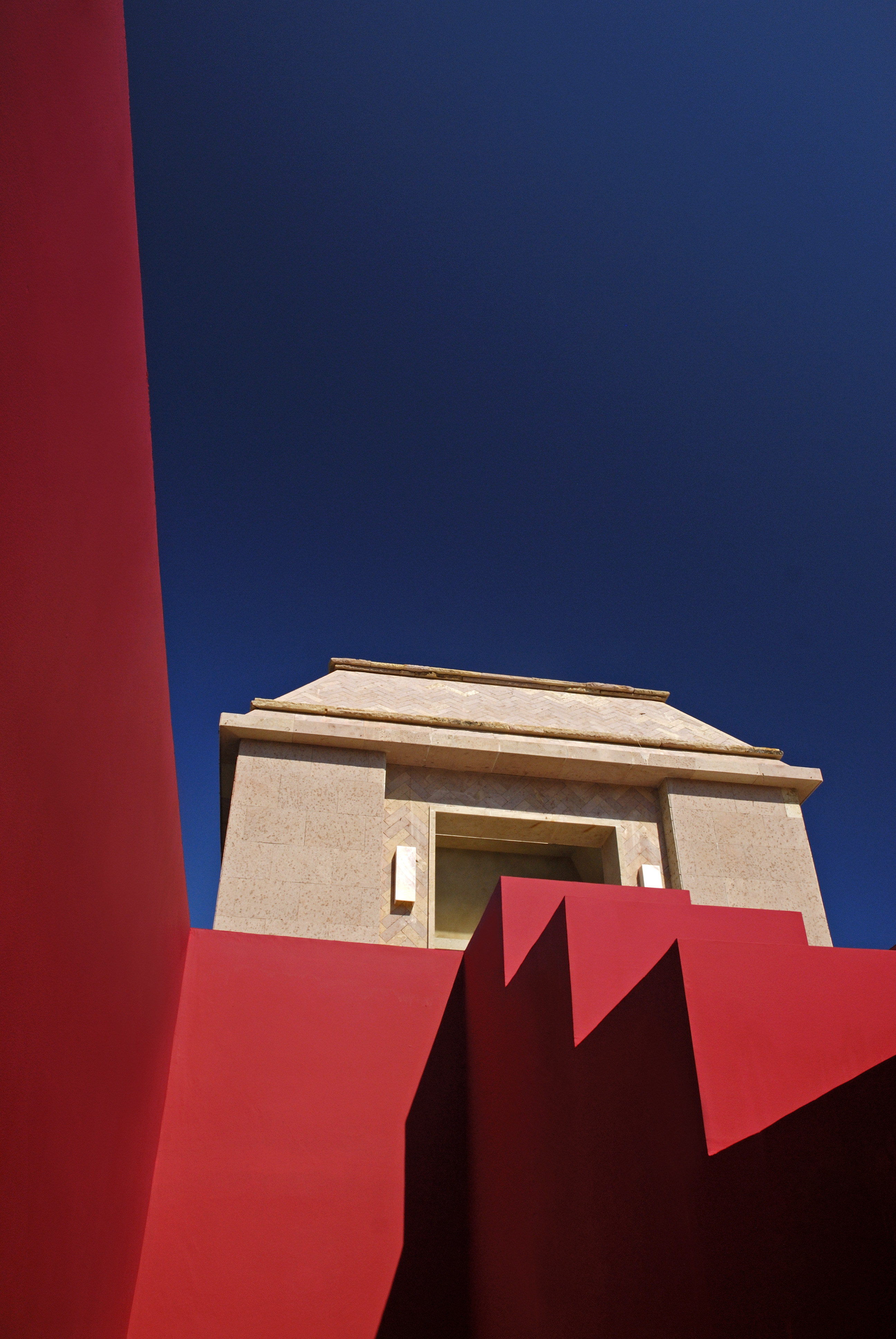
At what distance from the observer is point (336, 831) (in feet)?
24.3

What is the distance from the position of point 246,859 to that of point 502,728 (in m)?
2.88

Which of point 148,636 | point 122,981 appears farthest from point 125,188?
point 122,981

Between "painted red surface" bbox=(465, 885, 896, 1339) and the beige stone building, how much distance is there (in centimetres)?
358

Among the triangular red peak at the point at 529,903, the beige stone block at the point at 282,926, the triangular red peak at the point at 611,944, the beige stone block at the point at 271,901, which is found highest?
the beige stone block at the point at 271,901

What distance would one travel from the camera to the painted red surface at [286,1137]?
4.08 meters

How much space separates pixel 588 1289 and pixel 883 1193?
1.44 metres

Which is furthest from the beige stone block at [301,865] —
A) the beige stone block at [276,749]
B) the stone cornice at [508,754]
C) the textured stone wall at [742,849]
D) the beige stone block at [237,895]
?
the textured stone wall at [742,849]

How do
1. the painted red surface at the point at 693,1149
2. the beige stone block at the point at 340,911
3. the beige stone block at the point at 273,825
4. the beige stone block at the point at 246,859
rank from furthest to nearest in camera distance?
the beige stone block at the point at 273,825
the beige stone block at the point at 246,859
the beige stone block at the point at 340,911
the painted red surface at the point at 693,1149

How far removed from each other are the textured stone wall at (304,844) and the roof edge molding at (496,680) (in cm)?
234

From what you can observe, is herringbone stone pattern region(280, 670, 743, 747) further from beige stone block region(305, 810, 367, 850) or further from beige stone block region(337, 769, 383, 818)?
beige stone block region(305, 810, 367, 850)

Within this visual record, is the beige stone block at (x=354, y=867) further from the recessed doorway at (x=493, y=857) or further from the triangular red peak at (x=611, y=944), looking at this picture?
the triangular red peak at (x=611, y=944)

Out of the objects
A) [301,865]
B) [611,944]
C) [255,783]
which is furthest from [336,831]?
[611,944]

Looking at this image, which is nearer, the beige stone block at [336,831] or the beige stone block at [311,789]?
the beige stone block at [336,831]

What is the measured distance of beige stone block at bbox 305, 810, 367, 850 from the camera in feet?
24.0
